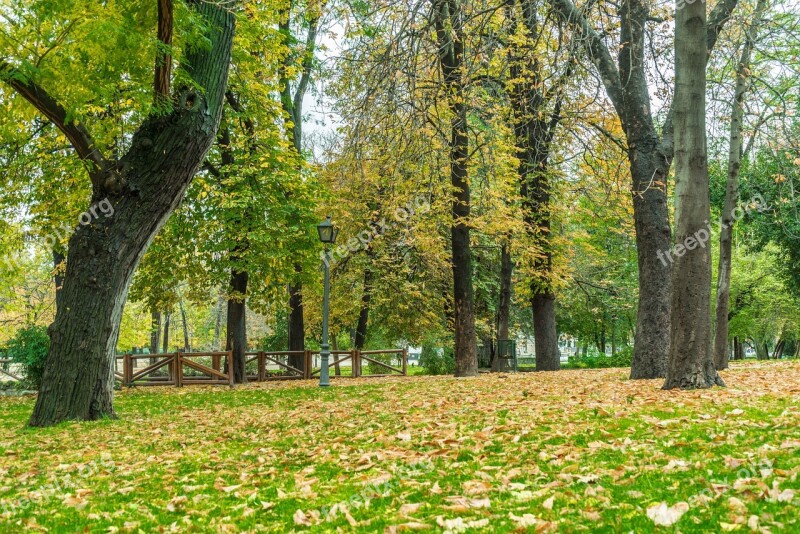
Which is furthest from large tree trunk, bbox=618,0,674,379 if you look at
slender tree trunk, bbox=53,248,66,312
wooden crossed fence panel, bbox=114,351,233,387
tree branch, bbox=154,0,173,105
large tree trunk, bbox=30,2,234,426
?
slender tree trunk, bbox=53,248,66,312

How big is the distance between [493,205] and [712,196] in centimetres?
1085

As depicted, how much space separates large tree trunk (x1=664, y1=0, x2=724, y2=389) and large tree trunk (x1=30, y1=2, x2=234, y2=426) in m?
6.71

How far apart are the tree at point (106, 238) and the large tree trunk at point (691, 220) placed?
660 centimetres

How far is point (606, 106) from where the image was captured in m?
11.2

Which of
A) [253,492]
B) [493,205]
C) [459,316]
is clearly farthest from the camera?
[493,205]

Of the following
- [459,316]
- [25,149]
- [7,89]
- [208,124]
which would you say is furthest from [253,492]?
[25,149]

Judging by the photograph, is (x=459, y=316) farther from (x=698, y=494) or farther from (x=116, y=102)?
(x=698, y=494)

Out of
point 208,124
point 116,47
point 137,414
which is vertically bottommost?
point 137,414

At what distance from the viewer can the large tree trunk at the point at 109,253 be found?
8836 mm

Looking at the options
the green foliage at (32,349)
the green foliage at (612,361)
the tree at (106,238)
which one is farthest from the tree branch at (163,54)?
the green foliage at (612,361)

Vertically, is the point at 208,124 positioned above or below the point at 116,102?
below

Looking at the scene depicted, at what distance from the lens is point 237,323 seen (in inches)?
731

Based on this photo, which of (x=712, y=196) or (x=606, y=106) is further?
(x=712, y=196)

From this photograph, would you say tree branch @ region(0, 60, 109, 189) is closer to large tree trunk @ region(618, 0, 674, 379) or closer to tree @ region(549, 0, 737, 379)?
tree @ region(549, 0, 737, 379)
